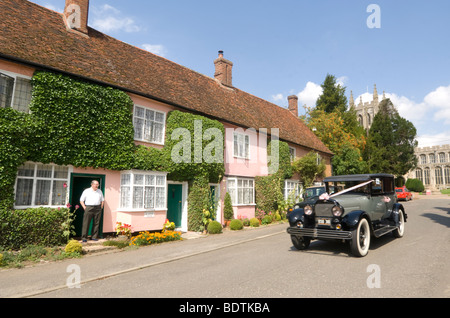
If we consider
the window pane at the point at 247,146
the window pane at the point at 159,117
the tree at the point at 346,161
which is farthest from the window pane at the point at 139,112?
the tree at the point at 346,161

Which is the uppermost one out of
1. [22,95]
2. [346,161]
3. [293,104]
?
[293,104]

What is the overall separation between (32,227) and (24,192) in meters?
1.24

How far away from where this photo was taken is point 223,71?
19531 mm

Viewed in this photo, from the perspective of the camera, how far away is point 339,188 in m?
8.73

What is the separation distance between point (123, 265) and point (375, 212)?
720cm

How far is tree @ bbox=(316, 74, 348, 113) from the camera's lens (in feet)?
140

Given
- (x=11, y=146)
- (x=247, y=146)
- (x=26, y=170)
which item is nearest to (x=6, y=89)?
(x=11, y=146)

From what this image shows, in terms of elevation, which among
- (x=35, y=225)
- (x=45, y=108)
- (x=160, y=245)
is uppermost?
(x=45, y=108)

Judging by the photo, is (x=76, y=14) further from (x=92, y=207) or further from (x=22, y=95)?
(x=92, y=207)

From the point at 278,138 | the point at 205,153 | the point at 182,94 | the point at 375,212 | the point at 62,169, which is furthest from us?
the point at 278,138

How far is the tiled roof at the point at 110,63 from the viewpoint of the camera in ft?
31.9

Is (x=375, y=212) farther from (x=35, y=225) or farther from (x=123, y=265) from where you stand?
(x=35, y=225)

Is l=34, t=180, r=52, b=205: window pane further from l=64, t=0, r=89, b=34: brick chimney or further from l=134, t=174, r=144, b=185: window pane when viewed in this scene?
l=64, t=0, r=89, b=34: brick chimney
